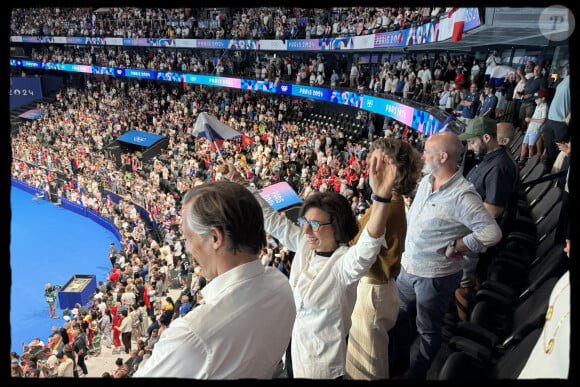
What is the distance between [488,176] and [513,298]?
0.85 meters

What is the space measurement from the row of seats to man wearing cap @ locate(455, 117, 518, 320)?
149 millimetres

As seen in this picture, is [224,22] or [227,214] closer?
[227,214]

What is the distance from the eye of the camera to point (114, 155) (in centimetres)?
2350

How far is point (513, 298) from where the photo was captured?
3043 millimetres

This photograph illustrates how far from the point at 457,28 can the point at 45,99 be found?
113 feet

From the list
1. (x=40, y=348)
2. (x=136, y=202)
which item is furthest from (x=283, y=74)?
(x=40, y=348)

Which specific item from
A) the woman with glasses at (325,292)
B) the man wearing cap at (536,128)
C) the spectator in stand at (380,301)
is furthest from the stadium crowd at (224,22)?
the woman with glasses at (325,292)

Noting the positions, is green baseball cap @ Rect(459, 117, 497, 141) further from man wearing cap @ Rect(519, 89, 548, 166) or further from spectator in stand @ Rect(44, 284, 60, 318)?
spectator in stand @ Rect(44, 284, 60, 318)

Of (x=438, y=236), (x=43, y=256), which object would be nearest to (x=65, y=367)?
(x=438, y=236)

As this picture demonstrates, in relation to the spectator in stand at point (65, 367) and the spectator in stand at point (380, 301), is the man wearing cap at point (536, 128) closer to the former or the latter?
the spectator in stand at point (380, 301)

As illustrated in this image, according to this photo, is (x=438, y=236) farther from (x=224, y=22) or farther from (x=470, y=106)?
(x=224, y=22)

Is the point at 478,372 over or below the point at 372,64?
below

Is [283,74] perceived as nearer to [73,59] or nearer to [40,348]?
[40,348]

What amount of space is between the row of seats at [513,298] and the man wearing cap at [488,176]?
5.9 inches
